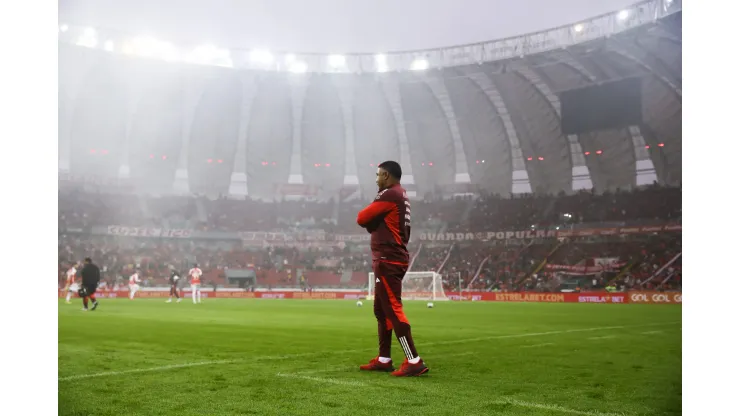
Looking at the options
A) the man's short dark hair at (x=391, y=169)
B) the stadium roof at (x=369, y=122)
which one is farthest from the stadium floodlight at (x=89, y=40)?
the man's short dark hair at (x=391, y=169)

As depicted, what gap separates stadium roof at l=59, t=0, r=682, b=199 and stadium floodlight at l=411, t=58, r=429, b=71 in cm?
35

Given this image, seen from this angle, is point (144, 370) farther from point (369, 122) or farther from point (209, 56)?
point (369, 122)

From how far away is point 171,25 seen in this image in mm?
8477

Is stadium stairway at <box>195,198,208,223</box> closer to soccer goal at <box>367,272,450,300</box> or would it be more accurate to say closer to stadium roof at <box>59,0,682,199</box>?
stadium roof at <box>59,0,682,199</box>

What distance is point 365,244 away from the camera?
46906mm

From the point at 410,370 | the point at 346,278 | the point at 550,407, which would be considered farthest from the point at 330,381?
the point at 346,278

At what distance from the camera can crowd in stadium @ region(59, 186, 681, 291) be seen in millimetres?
37812

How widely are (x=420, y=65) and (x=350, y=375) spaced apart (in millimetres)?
31983

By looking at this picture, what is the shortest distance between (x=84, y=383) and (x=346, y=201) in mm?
44113

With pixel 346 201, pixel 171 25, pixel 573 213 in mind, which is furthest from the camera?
pixel 346 201

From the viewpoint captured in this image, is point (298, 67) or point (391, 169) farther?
point (298, 67)

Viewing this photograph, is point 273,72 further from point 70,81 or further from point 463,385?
point 463,385
